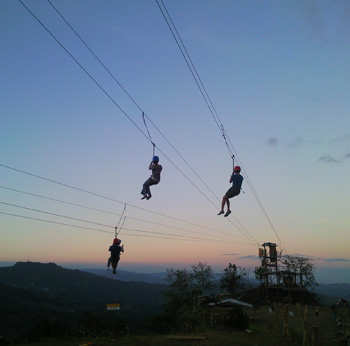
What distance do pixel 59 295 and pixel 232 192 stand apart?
13322cm

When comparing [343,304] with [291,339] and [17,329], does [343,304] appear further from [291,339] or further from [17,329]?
[17,329]

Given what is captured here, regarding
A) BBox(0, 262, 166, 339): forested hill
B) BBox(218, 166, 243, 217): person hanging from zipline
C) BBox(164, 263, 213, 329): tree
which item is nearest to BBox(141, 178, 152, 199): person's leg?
BBox(218, 166, 243, 217): person hanging from zipline

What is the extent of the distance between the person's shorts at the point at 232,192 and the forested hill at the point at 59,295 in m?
65.3

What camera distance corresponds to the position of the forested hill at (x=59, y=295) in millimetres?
79812

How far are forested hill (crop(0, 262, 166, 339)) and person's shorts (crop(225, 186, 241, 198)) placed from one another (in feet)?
214

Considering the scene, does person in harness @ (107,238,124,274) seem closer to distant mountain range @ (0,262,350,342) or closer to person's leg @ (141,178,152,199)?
person's leg @ (141,178,152,199)

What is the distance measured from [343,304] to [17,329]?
60.2 metres

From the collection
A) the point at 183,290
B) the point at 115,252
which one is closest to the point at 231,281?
the point at 183,290

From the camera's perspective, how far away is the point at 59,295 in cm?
12850

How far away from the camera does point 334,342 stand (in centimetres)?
1652

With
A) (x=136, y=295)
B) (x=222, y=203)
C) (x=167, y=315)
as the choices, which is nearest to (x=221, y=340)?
(x=222, y=203)

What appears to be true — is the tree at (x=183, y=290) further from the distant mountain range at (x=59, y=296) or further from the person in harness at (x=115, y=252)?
the distant mountain range at (x=59, y=296)

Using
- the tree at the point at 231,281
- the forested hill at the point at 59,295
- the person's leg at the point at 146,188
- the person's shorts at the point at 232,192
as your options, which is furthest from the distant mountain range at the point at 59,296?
the person's shorts at the point at 232,192

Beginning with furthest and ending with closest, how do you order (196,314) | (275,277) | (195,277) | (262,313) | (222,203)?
(195,277), (275,277), (262,313), (196,314), (222,203)
